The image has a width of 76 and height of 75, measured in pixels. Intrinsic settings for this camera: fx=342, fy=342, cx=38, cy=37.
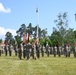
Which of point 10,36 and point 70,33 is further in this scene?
point 10,36

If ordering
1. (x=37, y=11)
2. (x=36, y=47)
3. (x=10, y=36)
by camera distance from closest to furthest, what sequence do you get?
1. (x=36, y=47)
2. (x=37, y=11)
3. (x=10, y=36)

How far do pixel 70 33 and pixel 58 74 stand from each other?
3046 inches

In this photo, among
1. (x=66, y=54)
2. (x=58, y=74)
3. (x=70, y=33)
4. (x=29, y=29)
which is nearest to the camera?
(x=58, y=74)

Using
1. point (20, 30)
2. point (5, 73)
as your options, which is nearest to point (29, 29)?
point (20, 30)

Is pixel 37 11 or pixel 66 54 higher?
pixel 37 11

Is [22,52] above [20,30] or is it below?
below

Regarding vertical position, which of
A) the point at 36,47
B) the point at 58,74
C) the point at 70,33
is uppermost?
the point at 70,33

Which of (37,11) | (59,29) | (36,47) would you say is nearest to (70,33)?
(59,29)

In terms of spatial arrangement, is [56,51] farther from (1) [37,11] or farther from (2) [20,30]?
(2) [20,30]

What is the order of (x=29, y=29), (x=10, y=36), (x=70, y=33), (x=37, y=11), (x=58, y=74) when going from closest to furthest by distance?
(x=58, y=74)
(x=37, y=11)
(x=70, y=33)
(x=29, y=29)
(x=10, y=36)

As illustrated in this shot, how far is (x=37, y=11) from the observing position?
63750 millimetres

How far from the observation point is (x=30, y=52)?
32750 mm

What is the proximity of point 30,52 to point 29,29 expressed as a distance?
129898mm

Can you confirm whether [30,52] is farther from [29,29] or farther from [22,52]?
[29,29]
